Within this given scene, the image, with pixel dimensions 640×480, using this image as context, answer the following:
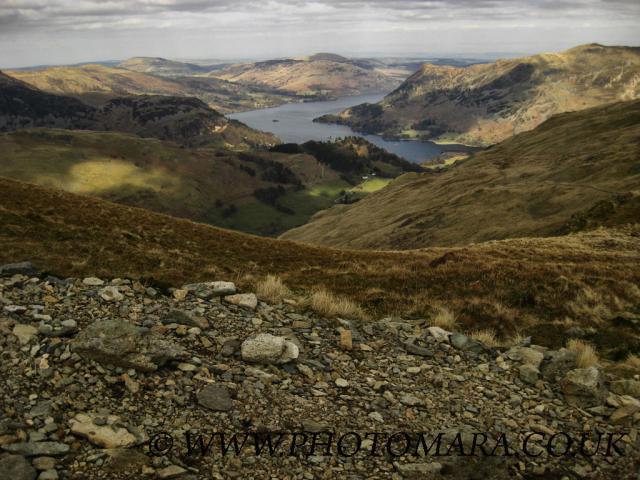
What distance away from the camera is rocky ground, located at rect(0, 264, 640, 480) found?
789 centimetres

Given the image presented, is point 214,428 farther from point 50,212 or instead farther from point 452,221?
point 452,221

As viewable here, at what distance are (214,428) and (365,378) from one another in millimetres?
4030

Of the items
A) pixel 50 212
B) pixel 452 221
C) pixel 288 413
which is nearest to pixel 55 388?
pixel 288 413

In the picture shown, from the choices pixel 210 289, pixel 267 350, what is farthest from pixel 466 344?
pixel 210 289

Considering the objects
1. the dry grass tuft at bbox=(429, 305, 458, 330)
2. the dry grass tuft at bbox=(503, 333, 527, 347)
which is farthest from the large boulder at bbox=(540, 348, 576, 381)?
the dry grass tuft at bbox=(429, 305, 458, 330)

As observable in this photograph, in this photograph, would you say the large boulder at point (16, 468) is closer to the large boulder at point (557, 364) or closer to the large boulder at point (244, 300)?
the large boulder at point (244, 300)

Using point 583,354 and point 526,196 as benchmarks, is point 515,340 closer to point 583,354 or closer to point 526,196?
point 583,354

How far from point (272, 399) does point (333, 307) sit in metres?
5.29

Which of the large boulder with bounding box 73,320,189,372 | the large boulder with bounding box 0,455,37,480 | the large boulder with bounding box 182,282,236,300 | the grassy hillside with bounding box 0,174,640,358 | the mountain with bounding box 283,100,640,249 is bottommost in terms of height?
the mountain with bounding box 283,100,640,249

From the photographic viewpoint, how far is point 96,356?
9.62 m

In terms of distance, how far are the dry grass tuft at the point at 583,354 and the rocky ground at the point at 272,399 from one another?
0.40m

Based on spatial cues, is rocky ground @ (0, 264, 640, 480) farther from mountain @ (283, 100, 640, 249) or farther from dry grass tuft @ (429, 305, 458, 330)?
mountain @ (283, 100, 640, 249)

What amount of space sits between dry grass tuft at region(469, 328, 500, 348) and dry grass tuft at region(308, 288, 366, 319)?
11.8ft

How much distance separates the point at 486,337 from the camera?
13930 millimetres
